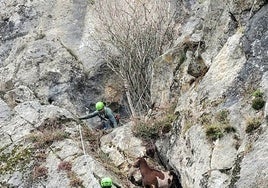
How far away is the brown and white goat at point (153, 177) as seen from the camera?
14.5 m

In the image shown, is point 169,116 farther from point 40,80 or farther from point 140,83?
point 40,80

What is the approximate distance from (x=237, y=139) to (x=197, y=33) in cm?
830

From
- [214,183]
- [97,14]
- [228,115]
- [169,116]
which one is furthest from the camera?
[97,14]

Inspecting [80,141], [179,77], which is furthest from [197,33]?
[80,141]

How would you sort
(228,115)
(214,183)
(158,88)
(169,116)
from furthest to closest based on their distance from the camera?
(158,88), (169,116), (228,115), (214,183)

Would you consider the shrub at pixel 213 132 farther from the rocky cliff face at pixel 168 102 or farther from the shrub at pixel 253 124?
the shrub at pixel 253 124

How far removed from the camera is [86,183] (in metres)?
15.1

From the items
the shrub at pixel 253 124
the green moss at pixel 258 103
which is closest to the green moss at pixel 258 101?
the green moss at pixel 258 103

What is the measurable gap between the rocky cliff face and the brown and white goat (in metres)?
0.37

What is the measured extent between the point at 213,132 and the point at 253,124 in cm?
134

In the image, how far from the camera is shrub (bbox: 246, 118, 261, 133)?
11.6 metres

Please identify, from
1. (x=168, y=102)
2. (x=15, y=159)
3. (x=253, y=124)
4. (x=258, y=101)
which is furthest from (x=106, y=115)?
(x=253, y=124)

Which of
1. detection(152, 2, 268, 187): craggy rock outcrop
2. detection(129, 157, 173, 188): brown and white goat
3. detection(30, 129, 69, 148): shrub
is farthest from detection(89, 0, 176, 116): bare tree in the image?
detection(129, 157, 173, 188): brown and white goat

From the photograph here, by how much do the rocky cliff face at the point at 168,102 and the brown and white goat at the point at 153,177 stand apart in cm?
37
